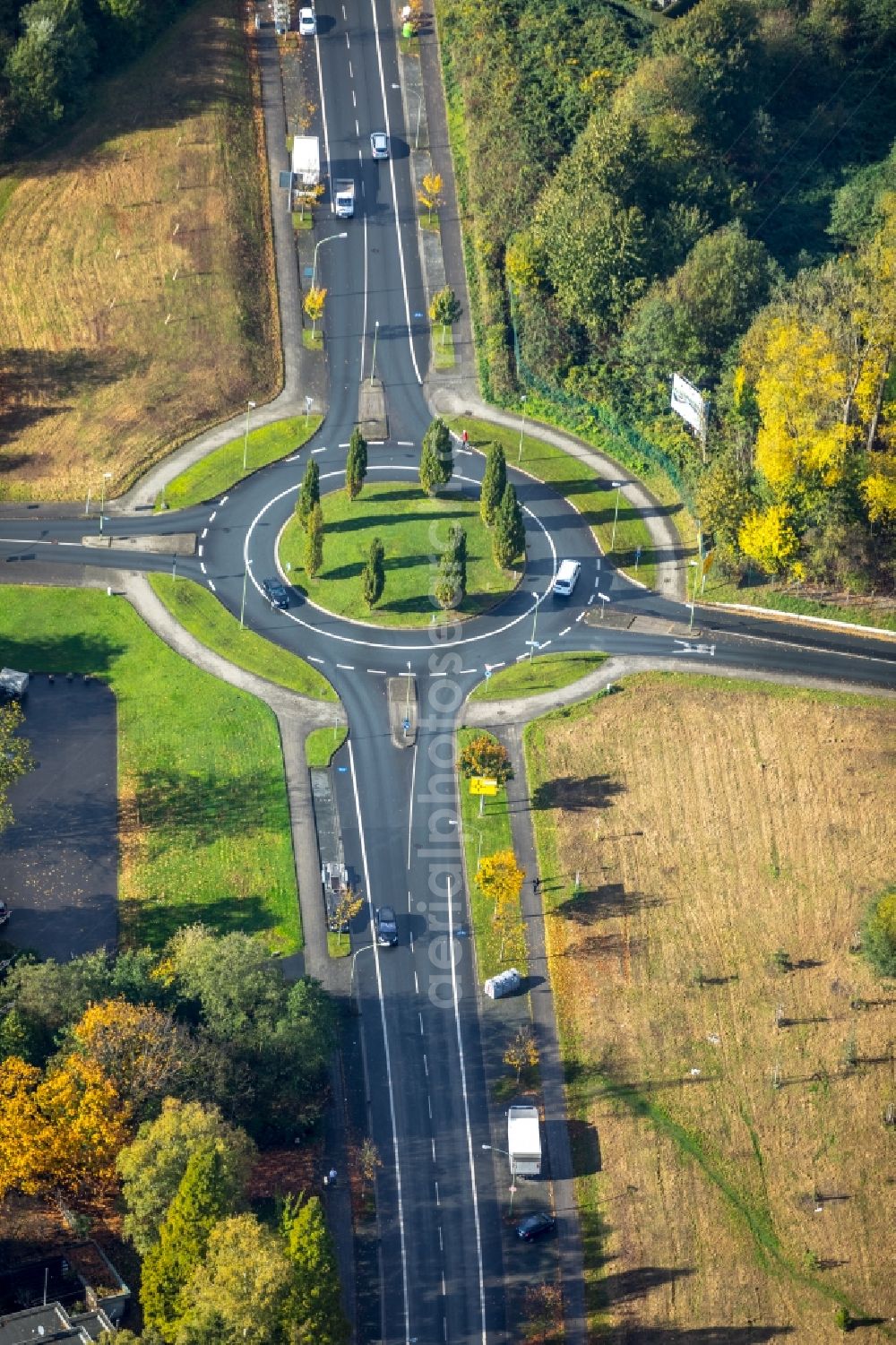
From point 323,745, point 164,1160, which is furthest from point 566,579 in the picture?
point 164,1160

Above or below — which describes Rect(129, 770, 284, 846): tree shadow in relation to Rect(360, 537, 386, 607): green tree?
below

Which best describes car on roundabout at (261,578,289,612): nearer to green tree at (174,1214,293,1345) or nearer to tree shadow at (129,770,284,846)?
tree shadow at (129,770,284,846)

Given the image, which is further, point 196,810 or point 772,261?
point 772,261

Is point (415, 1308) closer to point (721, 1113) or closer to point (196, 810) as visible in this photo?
point (721, 1113)

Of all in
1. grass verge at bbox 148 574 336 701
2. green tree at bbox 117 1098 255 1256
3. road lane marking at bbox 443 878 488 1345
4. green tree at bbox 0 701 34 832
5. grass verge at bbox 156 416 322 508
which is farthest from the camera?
grass verge at bbox 156 416 322 508

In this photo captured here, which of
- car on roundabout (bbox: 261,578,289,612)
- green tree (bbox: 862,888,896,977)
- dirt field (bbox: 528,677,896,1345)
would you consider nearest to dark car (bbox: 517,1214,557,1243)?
dirt field (bbox: 528,677,896,1345)

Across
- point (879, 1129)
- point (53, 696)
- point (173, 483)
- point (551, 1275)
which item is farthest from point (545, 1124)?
point (173, 483)
